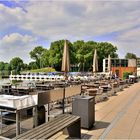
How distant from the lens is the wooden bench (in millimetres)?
3955

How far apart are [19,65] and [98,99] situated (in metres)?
88.0

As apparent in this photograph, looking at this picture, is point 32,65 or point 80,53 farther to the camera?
point 32,65

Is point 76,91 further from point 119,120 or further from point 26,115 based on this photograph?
point 26,115

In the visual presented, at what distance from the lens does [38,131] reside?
423 centimetres

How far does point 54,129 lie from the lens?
174 inches

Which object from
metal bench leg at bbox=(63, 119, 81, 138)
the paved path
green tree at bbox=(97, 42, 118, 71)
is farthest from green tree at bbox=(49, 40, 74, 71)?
metal bench leg at bbox=(63, 119, 81, 138)

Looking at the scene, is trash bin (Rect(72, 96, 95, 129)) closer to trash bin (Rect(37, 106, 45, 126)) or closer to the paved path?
the paved path

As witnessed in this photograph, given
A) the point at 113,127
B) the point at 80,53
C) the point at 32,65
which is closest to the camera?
the point at 113,127

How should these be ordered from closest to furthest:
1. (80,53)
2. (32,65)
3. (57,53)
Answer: (57,53)
(80,53)
(32,65)

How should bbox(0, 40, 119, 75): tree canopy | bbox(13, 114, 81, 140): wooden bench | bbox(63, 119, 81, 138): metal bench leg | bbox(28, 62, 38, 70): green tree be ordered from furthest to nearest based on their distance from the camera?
bbox(28, 62, 38, 70): green tree
bbox(0, 40, 119, 75): tree canopy
bbox(63, 119, 81, 138): metal bench leg
bbox(13, 114, 81, 140): wooden bench

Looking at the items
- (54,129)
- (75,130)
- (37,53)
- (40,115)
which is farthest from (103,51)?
(54,129)

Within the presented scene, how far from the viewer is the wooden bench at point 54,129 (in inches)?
156

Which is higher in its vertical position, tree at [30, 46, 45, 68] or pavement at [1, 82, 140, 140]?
tree at [30, 46, 45, 68]

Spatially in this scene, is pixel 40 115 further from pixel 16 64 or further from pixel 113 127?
pixel 16 64
